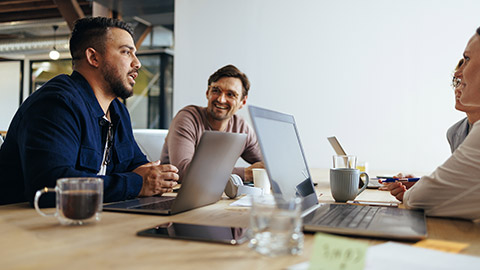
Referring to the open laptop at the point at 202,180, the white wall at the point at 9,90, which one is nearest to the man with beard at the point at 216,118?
the open laptop at the point at 202,180

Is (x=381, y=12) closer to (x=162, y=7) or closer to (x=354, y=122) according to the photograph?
(x=354, y=122)

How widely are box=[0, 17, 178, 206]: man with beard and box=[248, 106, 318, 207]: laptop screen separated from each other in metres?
0.44

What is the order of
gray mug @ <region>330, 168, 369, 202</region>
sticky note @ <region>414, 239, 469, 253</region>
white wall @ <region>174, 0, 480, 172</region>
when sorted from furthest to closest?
white wall @ <region>174, 0, 480, 172</region> → gray mug @ <region>330, 168, 369, 202</region> → sticky note @ <region>414, 239, 469, 253</region>

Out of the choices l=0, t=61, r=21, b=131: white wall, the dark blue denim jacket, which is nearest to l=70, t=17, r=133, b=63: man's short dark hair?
the dark blue denim jacket

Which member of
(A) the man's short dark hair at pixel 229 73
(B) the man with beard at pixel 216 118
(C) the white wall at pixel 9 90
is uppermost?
(C) the white wall at pixel 9 90

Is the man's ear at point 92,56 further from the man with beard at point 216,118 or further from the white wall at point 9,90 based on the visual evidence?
the white wall at point 9,90

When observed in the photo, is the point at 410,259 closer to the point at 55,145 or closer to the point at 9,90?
the point at 55,145

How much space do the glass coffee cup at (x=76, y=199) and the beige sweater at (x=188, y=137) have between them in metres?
1.23

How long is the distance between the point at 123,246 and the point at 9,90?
10989 mm

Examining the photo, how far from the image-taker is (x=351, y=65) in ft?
13.2

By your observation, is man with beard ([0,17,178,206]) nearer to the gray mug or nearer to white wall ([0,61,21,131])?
the gray mug

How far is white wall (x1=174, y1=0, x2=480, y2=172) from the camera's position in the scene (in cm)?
380

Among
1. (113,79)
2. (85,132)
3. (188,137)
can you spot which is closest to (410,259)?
(85,132)

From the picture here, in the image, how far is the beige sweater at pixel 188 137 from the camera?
7.45 ft
